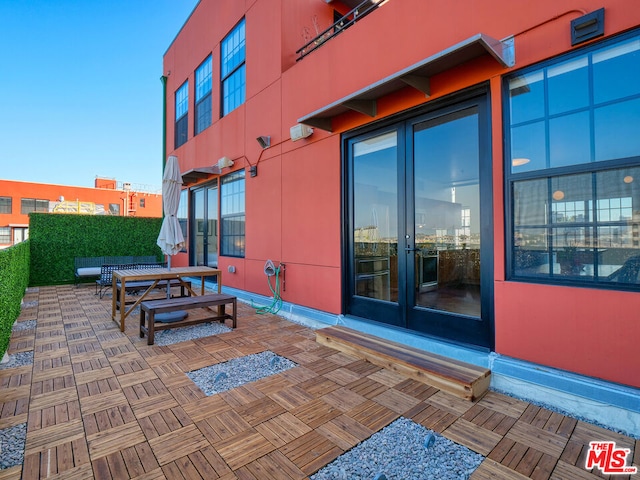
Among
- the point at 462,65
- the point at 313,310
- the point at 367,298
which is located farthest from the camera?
the point at 313,310

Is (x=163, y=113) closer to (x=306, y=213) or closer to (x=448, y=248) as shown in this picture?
(x=306, y=213)

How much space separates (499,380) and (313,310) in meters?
2.42

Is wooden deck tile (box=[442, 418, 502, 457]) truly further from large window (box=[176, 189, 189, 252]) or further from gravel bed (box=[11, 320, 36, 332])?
large window (box=[176, 189, 189, 252])

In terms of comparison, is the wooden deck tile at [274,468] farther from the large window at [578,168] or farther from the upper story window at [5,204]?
the upper story window at [5,204]

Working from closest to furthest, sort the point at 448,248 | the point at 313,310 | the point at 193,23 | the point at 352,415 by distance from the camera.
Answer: the point at 352,415 < the point at 448,248 < the point at 313,310 < the point at 193,23

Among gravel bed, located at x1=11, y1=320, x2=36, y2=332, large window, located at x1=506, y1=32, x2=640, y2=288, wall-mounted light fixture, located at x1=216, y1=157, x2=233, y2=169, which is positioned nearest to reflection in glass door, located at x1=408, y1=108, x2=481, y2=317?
large window, located at x1=506, y1=32, x2=640, y2=288

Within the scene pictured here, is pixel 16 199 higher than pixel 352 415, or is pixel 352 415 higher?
pixel 16 199

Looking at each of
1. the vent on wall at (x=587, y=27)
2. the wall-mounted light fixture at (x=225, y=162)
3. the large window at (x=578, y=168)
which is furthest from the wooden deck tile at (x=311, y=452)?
the wall-mounted light fixture at (x=225, y=162)

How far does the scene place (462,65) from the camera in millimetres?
2758

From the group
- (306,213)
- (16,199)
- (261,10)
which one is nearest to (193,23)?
(261,10)

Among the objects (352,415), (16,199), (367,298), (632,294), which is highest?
(16,199)

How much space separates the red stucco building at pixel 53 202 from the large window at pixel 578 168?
24598 millimetres

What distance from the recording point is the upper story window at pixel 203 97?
7437 millimetres

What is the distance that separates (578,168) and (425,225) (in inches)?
50.2
